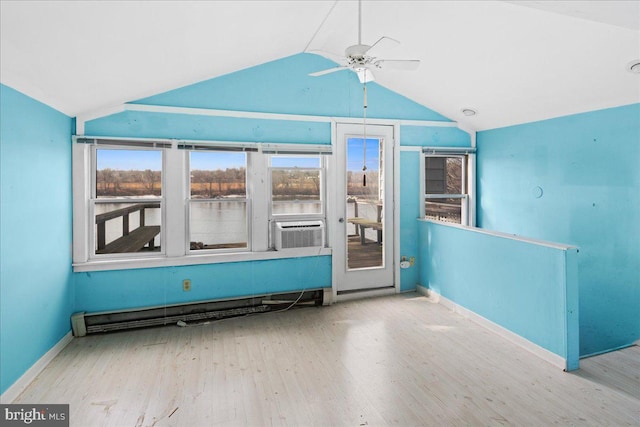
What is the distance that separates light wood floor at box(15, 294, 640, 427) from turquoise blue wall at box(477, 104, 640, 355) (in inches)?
23.9

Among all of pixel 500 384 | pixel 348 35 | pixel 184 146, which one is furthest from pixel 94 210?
pixel 500 384

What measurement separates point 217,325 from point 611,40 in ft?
14.0

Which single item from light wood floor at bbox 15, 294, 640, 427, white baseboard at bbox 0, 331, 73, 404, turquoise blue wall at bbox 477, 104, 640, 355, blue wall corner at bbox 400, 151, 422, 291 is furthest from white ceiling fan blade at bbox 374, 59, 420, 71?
white baseboard at bbox 0, 331, 73, 404

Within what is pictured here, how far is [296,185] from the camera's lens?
4.31 meters

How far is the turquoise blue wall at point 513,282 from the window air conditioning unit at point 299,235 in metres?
1.47

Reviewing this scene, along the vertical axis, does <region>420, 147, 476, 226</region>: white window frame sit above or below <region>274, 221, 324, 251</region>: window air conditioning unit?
above

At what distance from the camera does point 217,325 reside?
3758mm

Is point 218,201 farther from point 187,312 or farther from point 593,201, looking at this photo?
point 593,201

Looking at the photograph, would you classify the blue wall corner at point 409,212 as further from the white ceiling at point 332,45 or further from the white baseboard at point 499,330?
the white ceiling at point 332,45

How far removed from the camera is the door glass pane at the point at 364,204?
457 cm

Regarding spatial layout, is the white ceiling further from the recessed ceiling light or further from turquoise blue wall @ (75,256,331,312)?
turquoise blue wall @ (75,256,331,312)

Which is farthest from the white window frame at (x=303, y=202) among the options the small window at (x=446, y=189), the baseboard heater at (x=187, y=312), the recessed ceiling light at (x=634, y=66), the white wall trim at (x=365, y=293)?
the recessed ceiling light at (x=634, y=66)

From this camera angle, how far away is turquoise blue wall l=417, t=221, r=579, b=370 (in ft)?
9.09

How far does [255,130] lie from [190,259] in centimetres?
159
